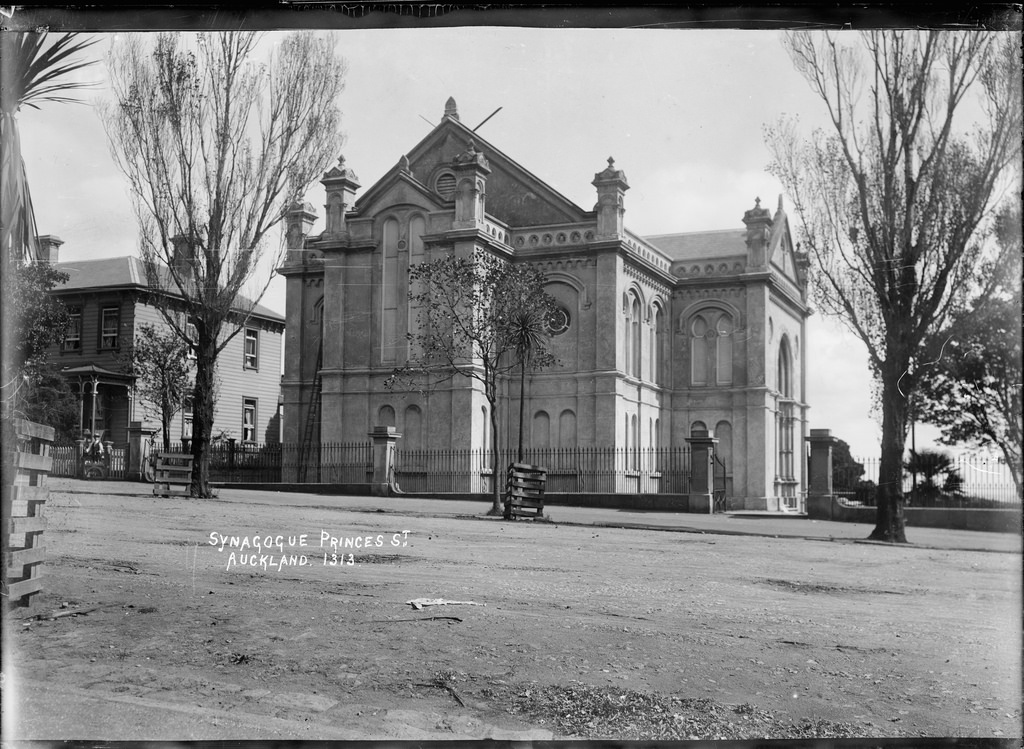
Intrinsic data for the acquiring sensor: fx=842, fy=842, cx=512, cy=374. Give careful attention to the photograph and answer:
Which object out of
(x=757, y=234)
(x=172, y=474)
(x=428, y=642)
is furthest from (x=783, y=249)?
(x=172, y=474)

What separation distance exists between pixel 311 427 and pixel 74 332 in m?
1.69

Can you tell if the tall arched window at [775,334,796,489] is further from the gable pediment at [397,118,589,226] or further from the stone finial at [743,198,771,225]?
the gable pediment at [397,118,589,226]

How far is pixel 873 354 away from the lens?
5.20 m

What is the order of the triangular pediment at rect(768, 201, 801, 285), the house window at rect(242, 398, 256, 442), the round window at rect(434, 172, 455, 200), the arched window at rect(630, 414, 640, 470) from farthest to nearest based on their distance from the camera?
the arched window at rect(630, 414, 640, 470) → the round window at rect(434, 172, 455, 200) → the house window at rect(242, 398, 256, 442) → the triangular pediment at rect(768, 201, 801, 285)

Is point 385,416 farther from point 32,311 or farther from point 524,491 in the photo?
point 524,491

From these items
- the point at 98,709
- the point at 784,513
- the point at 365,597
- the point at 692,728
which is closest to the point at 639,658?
the point at 692,728

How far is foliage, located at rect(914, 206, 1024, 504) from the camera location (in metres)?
4.41

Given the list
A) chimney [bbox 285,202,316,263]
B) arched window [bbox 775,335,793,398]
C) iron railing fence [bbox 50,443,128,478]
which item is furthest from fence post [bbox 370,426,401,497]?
arched window [bbox 775,335,793,398]

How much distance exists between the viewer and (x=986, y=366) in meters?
4.61

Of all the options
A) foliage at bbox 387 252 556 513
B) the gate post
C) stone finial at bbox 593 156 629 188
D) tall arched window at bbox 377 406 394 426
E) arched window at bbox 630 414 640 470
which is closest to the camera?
stone finial at bbox 593 156 629 188

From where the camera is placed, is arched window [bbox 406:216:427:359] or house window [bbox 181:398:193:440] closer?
house window [bbox 181:398:193:440]

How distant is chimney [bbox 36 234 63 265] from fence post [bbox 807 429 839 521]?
4.99 metres

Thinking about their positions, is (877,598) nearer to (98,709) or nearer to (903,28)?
(903,28)

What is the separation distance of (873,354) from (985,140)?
53.2 inches
